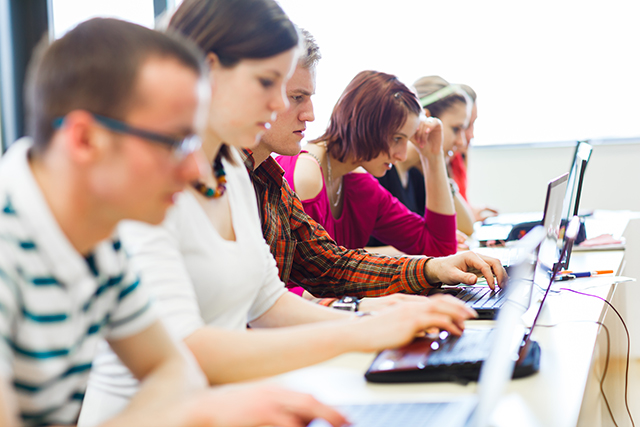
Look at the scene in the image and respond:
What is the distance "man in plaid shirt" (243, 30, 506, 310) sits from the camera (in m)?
1.35

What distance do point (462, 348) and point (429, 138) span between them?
145 centimetres

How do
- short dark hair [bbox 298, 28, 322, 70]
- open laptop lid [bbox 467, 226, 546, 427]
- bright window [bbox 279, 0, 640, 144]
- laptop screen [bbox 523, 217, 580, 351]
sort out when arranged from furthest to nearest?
bright window [bbox 279, 0, 640, 144] < short dark hair [bbox 298, 28, 322, 70] < laptop screen [bbox 523, 217, 580, 351] < open laptop lid [bbox 467, 226, 546, 427]

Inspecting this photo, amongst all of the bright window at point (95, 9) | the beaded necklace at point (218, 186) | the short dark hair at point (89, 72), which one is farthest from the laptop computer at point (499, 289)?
the bright window at point (95, 9)

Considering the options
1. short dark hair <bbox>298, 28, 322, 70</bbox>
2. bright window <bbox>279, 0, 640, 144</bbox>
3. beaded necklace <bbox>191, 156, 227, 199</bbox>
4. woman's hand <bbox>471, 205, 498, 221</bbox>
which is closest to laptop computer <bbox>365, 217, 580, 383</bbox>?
beaded necklace <bbox>191, 156, 227, 199</bbox>

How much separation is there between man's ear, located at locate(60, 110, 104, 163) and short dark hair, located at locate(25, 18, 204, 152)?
2cm

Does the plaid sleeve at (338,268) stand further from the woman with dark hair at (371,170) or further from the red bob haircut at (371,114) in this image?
the red bob haircut at (371,114)

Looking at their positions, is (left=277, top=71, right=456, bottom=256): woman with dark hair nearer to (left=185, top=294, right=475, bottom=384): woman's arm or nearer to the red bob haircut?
the red bob haircut

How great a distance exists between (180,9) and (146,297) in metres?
0.48

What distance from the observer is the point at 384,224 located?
83.0 inches

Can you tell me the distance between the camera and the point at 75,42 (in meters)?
0.59

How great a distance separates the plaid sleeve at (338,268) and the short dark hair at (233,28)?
516mm

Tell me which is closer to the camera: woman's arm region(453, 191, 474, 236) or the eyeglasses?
the eyeglasses

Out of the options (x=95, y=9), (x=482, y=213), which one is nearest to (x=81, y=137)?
(x=95, y=9)

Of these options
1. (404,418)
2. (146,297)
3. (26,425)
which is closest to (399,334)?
(404,418)
